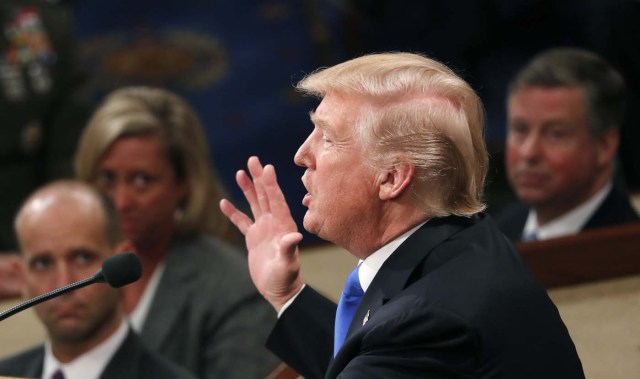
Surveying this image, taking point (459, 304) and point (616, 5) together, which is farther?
point (616, 5)

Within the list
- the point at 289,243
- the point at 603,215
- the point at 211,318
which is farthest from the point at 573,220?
the point at 289,243

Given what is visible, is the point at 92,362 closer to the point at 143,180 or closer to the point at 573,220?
the point at 143,180

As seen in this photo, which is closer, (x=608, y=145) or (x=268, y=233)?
(x=268, y=233)

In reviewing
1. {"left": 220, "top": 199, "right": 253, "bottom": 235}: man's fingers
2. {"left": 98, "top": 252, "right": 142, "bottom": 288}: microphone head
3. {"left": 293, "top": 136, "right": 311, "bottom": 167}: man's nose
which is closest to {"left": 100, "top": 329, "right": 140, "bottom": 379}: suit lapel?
{"left": 220, "top": 199, "right": 253, "bottom": 235}: man's fingers

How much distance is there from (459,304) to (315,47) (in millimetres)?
2576

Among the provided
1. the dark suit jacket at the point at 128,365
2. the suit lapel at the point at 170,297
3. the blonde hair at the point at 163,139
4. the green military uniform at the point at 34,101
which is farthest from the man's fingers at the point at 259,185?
the green military uniform at the point at 34,101

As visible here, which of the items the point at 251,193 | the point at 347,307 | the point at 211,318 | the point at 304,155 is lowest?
the point at 211,318

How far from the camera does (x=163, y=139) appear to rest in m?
3.35

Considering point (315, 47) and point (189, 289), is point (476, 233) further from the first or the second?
point (315, 47)

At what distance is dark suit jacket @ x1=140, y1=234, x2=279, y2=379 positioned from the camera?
3.00 meters

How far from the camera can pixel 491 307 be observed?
1.69m

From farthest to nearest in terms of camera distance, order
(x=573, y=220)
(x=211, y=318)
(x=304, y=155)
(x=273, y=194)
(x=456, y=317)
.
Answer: (x=573, y=220)
(x=211, y=318)
(x=273, y=194)
(x=304, y=155)
(x=456, y=317)

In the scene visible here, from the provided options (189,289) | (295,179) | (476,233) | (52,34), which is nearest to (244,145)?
(295,179)

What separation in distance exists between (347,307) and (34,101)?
1.95 meters
